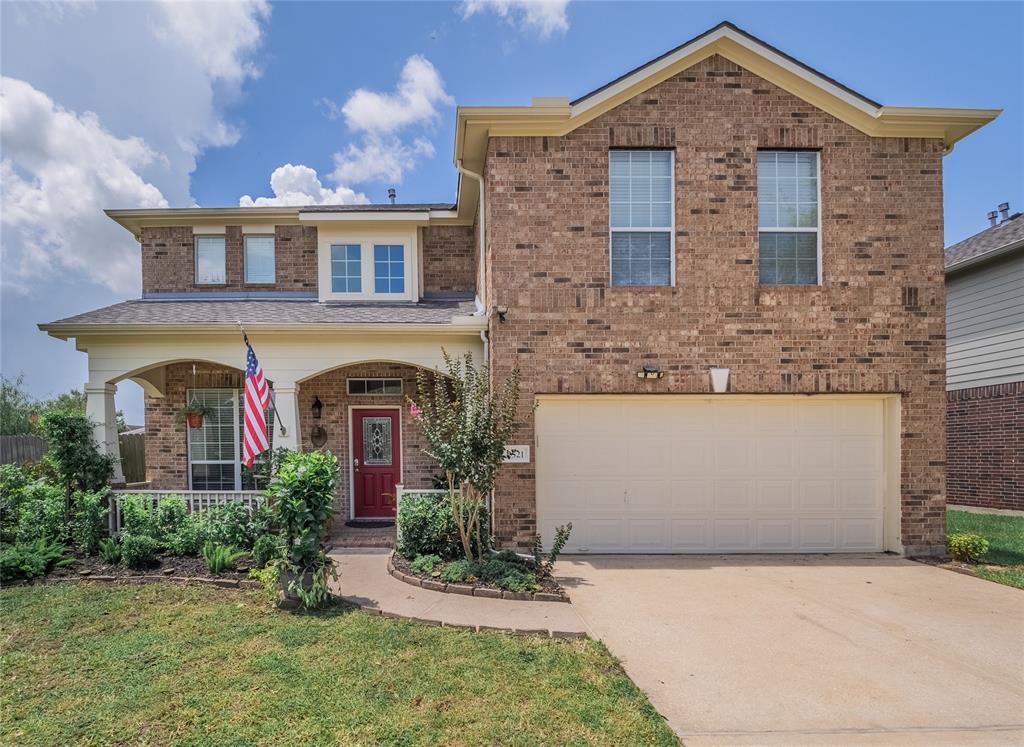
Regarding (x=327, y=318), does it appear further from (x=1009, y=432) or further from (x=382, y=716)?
(x=1009, y=432)

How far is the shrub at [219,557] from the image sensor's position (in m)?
6.37

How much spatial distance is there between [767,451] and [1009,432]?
7504mm

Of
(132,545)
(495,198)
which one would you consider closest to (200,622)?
(132,545)

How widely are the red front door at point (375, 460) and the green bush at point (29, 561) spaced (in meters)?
4.31

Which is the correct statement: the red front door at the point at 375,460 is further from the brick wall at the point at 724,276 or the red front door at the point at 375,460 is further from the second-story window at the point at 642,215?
the second-story window at the point at 642,215

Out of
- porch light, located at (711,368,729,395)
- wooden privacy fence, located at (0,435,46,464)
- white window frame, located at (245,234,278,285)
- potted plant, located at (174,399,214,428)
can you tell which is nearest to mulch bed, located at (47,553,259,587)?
potted plant, located at (174,399,214,428)

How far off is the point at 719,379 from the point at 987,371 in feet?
28.6

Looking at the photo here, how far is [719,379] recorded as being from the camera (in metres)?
7.46

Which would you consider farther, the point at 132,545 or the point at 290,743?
the point at 132,545

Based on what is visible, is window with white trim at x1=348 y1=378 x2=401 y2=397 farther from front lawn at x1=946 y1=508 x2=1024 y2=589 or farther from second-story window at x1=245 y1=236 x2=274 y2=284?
front lawn at x1=946 y1=508 x2=1024 y2=589

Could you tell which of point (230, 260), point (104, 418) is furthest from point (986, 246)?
point (104, 418)

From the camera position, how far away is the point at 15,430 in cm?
2233

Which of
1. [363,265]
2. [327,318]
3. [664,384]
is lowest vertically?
[664,384]

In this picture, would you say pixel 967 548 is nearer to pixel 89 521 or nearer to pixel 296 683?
pixel 296 683
